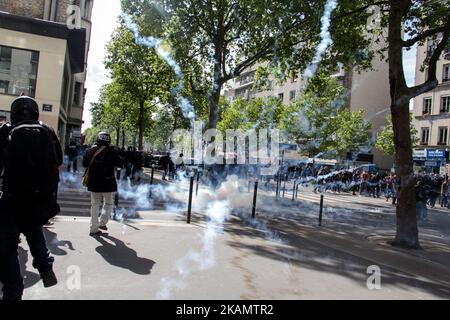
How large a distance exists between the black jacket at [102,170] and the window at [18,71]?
13.7 metres

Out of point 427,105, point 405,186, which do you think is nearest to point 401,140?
point 405,186

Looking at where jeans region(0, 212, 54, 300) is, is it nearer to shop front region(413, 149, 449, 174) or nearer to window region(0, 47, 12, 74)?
window region(0, 47, 12, 74)

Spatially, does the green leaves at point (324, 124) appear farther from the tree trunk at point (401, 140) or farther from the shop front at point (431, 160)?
the tree trunk at point (401, 140)

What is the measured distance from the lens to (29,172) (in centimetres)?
379

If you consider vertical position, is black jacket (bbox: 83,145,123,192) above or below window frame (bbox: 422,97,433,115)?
below

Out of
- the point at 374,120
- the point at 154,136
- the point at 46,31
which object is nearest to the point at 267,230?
the point at 46,31

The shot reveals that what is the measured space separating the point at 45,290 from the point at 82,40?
18.8 meters

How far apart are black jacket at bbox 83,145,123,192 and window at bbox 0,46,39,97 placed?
13663 mm

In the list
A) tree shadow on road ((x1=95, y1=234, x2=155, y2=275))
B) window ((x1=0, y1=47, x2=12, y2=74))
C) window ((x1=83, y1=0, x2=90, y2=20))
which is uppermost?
window ((x1=83, y1=0, x2=90, y2=20))

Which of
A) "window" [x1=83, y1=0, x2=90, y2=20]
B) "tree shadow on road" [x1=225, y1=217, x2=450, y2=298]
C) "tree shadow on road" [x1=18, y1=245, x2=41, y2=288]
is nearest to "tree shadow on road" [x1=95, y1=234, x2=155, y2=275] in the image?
"tree shadow on road" [x1=18, y1=245, x2=41, y2=288]

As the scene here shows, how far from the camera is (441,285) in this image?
619cm

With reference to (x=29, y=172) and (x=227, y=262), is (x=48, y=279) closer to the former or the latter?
(x=29, y=172)

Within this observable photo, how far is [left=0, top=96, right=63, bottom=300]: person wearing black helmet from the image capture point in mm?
3686
